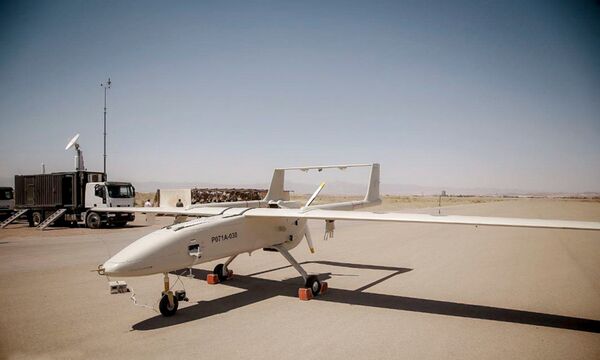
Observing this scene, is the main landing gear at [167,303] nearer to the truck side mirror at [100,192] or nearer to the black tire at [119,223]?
the truck side mirror at [100,192]

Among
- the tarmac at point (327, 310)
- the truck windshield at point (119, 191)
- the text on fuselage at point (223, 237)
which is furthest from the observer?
the truck windshield at point (119, 191)

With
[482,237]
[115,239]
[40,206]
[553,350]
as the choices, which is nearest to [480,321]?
[553,350]

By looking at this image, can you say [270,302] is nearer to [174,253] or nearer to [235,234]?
[235,234]

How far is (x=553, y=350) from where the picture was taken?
6891mm

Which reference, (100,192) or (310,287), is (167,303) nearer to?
(310,287)

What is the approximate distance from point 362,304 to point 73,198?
1097 inches

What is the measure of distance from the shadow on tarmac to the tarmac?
0.04 metres

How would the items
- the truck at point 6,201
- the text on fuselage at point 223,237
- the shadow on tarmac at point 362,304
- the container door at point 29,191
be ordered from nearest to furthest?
the shadow on tarmac at point 362,304 < the text on fuselage at point 223,237 < the container door at point 29,191 < the truck at point 6,201

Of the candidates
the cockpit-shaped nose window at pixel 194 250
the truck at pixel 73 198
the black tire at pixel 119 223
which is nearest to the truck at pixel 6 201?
the truck at pixel 73 198

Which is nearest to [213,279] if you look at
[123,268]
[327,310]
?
[327,310]

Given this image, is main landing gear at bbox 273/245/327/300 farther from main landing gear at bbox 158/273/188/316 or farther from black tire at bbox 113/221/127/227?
black tire at bbox 113/221/127/227

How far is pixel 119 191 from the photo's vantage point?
28.9 m

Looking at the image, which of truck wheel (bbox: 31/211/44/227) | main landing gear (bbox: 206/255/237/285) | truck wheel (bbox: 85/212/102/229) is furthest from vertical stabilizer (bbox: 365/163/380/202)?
truck wheel (bbox: 31/211/44/227)

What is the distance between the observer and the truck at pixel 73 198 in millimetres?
28344
